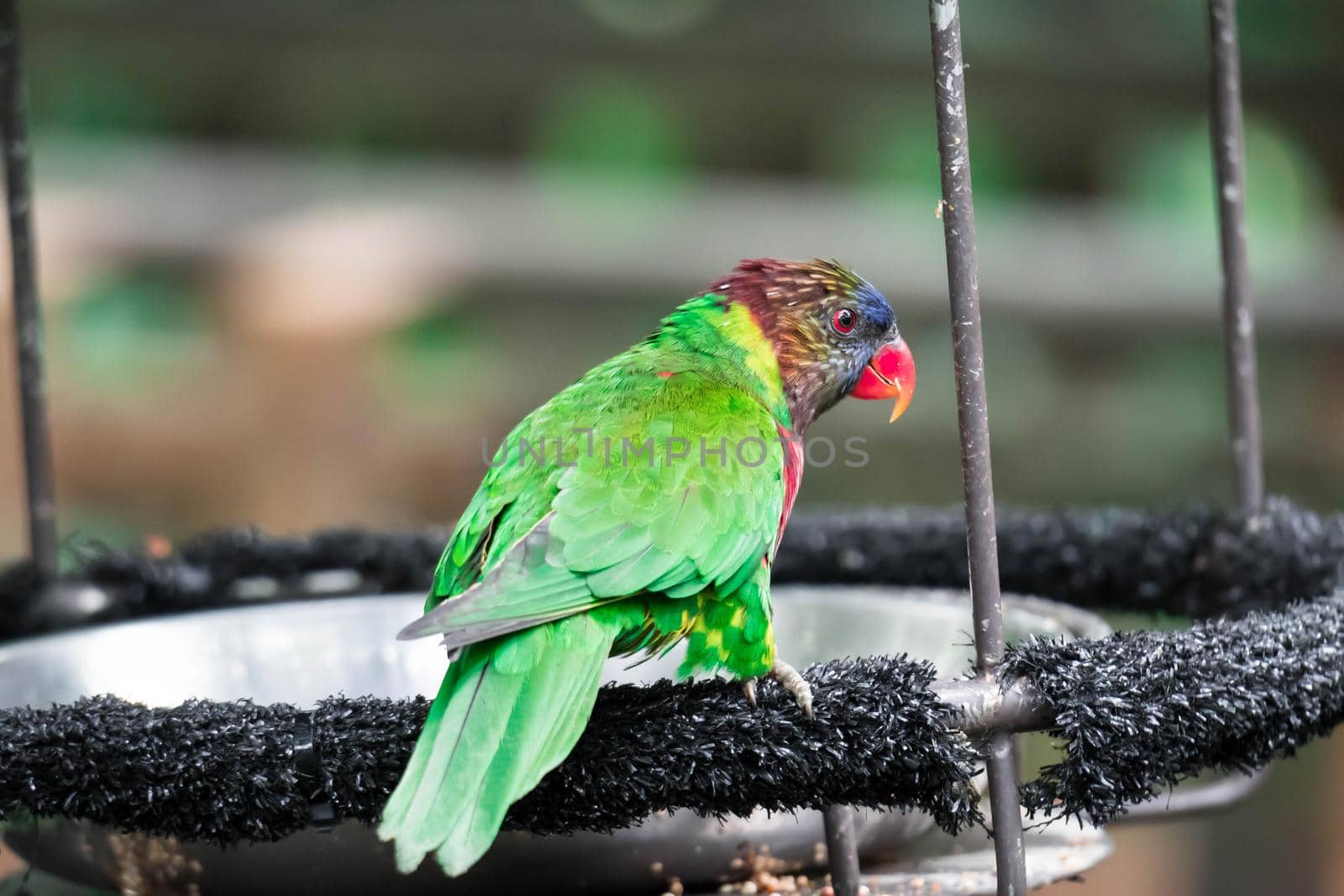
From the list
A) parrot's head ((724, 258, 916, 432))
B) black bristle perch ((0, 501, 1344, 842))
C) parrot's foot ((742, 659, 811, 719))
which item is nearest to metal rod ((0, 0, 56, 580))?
black bristle perch ((0, 501, 1344, 842))

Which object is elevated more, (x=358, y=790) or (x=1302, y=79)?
(x=1302, y=79)

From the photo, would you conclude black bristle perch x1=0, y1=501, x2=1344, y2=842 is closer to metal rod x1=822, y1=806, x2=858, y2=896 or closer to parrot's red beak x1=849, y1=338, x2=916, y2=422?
metal rod x1=822, y1=806, x2=858, y2=896

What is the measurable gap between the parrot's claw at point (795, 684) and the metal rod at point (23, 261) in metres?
0.64

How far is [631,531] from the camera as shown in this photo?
0.68 m

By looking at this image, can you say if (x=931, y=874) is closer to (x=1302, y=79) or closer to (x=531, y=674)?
(x=531, y=674)

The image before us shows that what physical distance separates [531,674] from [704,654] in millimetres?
137

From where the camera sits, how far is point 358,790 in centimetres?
59

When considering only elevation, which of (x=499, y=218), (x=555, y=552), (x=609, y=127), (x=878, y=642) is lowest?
(x=878, y=642)

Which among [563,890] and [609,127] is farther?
[609,127]

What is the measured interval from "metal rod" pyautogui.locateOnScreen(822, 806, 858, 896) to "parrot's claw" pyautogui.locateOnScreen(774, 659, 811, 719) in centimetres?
10

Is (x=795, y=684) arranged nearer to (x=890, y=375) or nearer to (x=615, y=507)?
(x=615, y=507)

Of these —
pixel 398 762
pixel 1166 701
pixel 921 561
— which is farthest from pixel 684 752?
pixel 921 561

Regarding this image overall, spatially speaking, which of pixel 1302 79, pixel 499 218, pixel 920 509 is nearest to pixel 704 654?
pixel 920 509

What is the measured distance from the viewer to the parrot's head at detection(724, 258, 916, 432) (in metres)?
0.89
